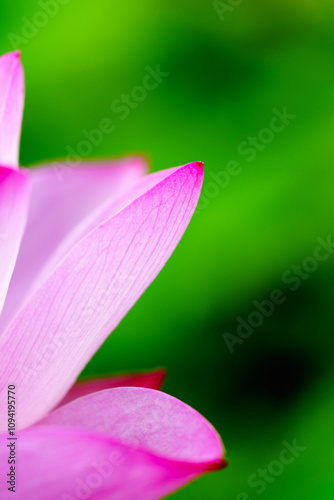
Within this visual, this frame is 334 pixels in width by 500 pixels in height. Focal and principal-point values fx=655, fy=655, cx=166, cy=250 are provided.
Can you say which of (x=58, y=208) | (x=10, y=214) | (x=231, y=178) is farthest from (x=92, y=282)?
(x=231, y=178)

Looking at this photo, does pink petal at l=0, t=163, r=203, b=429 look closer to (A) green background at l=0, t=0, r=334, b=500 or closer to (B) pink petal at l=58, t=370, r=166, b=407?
(B) pink petal at l=58, t=370, r=166, b=407

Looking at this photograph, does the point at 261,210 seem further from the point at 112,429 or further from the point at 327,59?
the point at 112,429

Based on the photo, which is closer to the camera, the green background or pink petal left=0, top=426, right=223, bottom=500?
pink petal left=0, top=426, right=223, bottom=500

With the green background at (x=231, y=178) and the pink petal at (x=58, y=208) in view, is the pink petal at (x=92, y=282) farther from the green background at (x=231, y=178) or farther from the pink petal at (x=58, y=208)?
the green background at (x=231, y=178)

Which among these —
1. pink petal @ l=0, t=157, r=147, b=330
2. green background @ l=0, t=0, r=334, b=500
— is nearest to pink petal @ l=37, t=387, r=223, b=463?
pink petal @ l=0, t=157, r=147, b=330

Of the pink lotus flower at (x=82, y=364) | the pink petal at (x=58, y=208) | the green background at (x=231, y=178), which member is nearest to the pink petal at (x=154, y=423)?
the pink lotus flower at (x=82, y=364)

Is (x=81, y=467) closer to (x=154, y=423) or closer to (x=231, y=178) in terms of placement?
(x=154, y=423)

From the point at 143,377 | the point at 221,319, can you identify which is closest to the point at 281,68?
the point at 221,319
